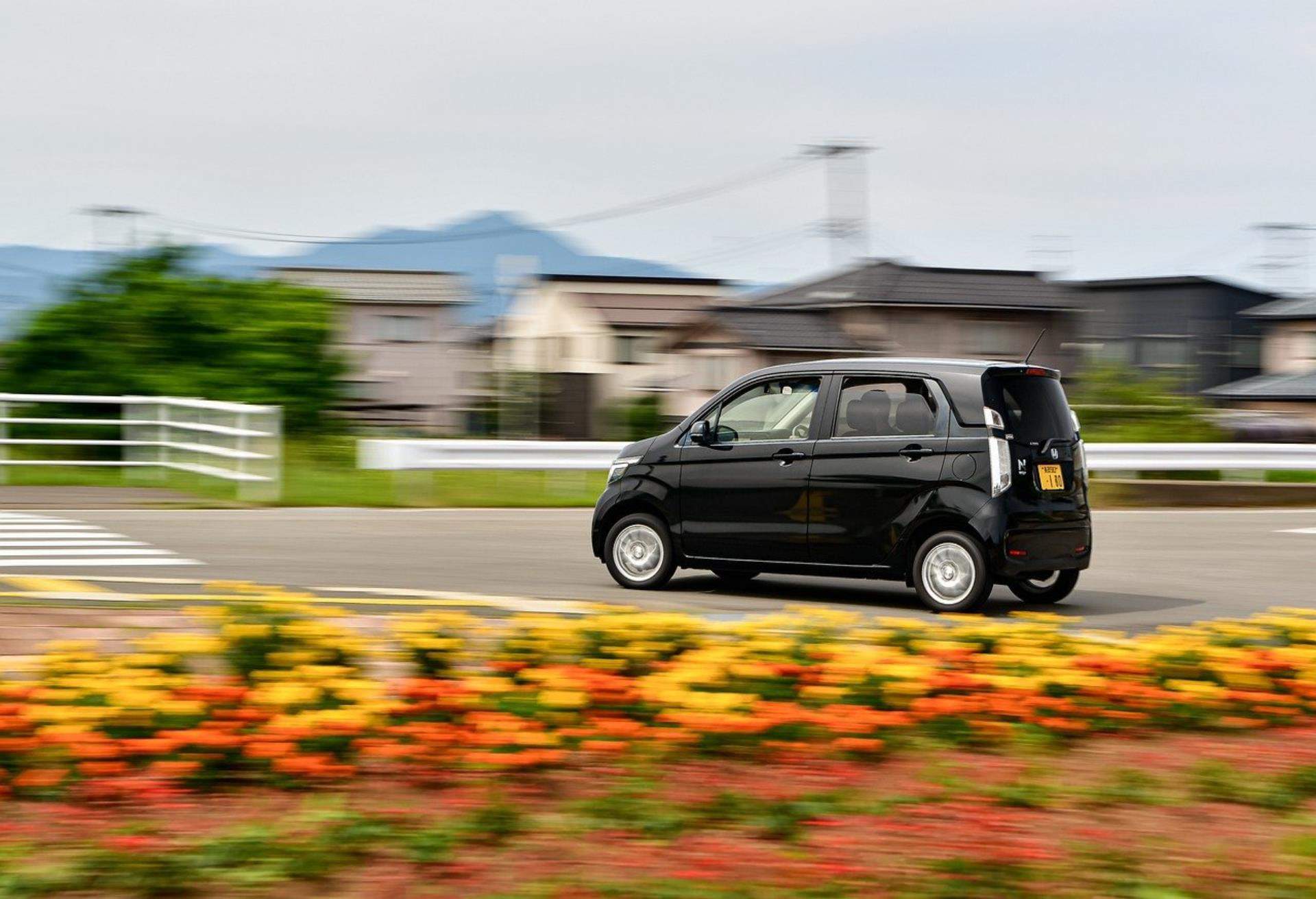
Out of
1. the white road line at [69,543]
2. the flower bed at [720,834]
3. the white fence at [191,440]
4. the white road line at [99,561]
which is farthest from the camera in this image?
the white fence at [191,440]

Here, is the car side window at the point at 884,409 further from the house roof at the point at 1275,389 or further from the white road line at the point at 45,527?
the house roof at the point at 1275,389

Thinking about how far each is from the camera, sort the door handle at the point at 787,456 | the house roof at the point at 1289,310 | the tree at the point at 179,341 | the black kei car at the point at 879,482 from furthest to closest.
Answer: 1. the house roof at the point at 1289,310
2. the tree at the point at 179,341
3. the door handle at the point at 787,456
4. the black kei car at the point at 879,482

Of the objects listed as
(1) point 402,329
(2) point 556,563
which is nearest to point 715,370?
(1) point 402,329

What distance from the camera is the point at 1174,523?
18.8 metres

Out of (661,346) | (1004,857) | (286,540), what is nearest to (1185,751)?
(1004,857)

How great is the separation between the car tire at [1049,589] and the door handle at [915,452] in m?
1.55

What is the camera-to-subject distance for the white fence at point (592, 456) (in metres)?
20.3

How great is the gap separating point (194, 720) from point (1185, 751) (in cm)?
366

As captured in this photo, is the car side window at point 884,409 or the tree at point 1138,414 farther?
the tree at point 1138,414

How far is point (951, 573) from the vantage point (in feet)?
34.4

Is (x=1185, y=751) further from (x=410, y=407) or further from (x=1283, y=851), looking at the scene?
(x=410, y=407)

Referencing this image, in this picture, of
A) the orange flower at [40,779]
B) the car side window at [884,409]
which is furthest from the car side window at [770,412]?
the orange flower at [40,779]

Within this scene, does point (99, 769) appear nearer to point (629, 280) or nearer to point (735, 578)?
point (735, 578)

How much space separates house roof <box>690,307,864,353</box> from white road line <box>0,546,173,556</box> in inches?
1467
